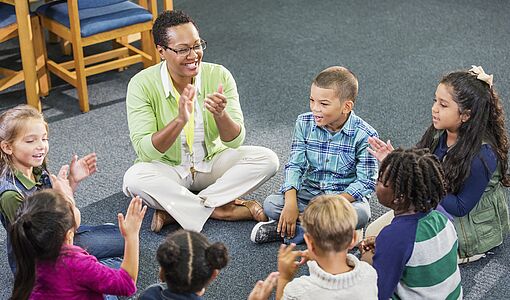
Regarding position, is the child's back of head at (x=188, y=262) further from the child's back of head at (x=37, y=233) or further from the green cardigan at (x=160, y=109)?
the green cardigan at (x=160, y=109)

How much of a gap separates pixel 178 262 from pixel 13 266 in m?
0.72

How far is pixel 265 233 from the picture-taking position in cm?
271

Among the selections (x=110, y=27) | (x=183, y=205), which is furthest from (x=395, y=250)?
(x=110, y=27)

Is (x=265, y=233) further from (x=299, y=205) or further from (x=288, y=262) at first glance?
(x=288, y=262)

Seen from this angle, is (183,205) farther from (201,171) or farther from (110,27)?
(110,27)

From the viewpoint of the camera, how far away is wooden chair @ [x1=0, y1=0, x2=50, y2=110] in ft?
11.9

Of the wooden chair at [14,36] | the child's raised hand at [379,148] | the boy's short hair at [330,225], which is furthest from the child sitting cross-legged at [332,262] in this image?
the wooden chair at [14,36]

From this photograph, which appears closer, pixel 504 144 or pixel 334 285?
pixel 334 285

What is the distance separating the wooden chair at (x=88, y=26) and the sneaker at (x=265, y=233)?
1.40 metres

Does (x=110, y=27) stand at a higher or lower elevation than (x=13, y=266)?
higher

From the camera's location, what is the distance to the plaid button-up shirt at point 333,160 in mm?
2658

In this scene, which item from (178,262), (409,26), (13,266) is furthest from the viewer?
(409,26)

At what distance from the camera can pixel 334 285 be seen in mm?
1810

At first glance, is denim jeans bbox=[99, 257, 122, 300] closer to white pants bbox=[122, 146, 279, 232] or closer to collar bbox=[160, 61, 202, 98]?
white pants bbox=[122, 146, 279, 232]
